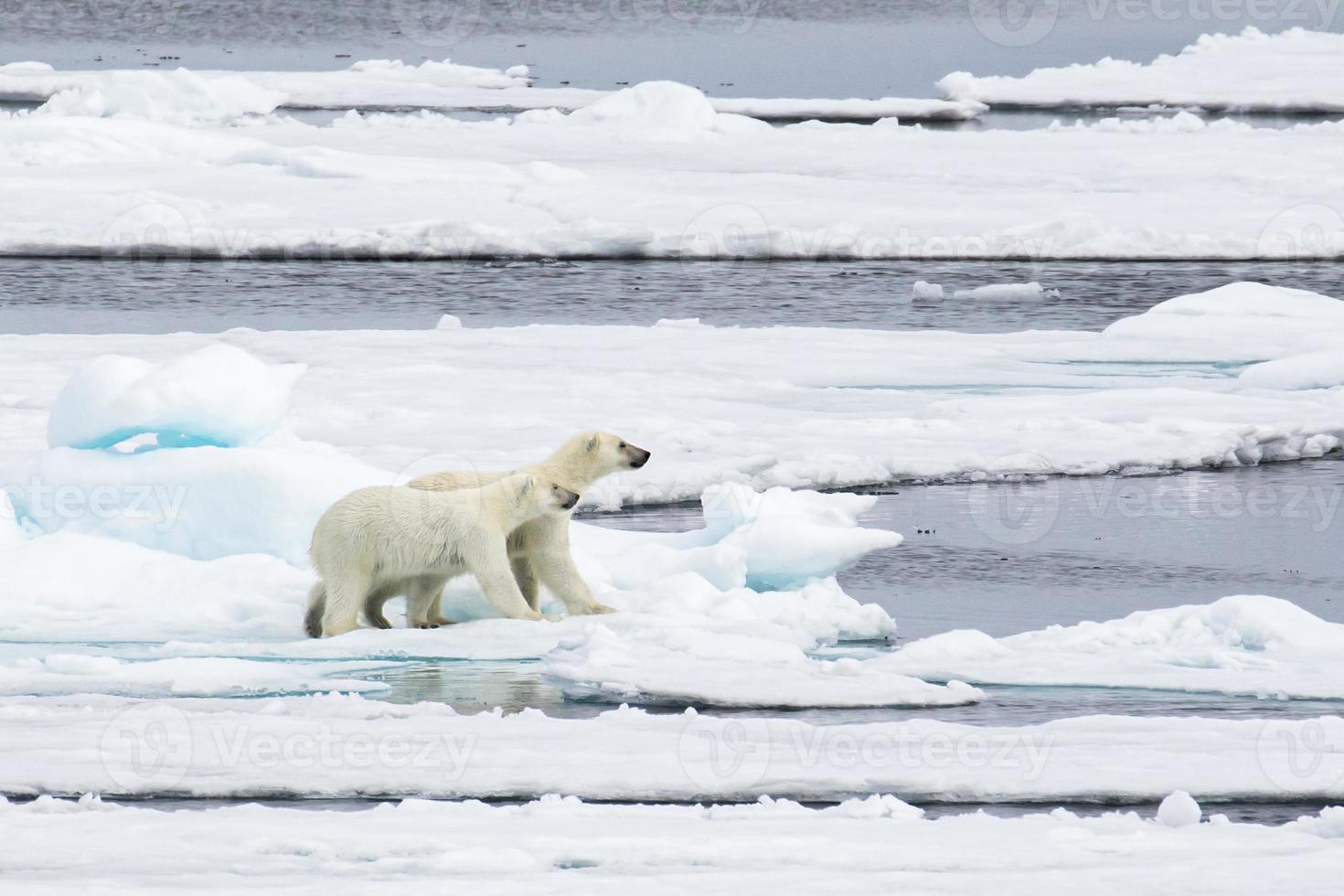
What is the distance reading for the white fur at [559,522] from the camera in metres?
6.60

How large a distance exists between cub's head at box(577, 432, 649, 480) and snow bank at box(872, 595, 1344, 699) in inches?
47.2

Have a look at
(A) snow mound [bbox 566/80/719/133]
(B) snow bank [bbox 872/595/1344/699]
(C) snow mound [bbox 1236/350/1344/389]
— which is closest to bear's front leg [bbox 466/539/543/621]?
(B) snow bank [bbox 872/595/1344/699]

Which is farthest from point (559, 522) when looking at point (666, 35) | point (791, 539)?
point (666, 35)

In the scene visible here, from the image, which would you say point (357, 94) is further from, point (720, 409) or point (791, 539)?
point (791, 539)

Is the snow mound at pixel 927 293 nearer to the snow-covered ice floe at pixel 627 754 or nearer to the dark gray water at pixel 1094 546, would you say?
the dark gray water at pixel 1094 546

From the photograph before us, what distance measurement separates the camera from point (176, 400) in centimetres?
724

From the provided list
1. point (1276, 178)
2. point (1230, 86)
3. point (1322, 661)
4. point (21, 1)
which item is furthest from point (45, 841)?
point (21, 1)

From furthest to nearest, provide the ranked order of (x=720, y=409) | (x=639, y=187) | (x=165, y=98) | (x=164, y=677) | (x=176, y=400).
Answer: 1. (x=165, y=98)
2. (x=639, y=187)
3. (x=720, y=409)
4. (x=176, y=400)
5. (x=164, y=677)

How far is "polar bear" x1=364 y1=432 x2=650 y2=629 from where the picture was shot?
660cm

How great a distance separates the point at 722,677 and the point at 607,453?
1229 mm

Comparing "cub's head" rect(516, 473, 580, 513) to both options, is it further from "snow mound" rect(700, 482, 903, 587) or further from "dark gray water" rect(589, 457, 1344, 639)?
"dark gray water" rect(589, 457, 1344, 639)

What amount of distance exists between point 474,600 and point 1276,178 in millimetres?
14878

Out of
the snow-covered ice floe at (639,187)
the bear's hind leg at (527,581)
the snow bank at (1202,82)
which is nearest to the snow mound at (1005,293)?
the snow-covered ice floe at (639,187)

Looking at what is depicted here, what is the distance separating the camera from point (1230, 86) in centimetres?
2886
